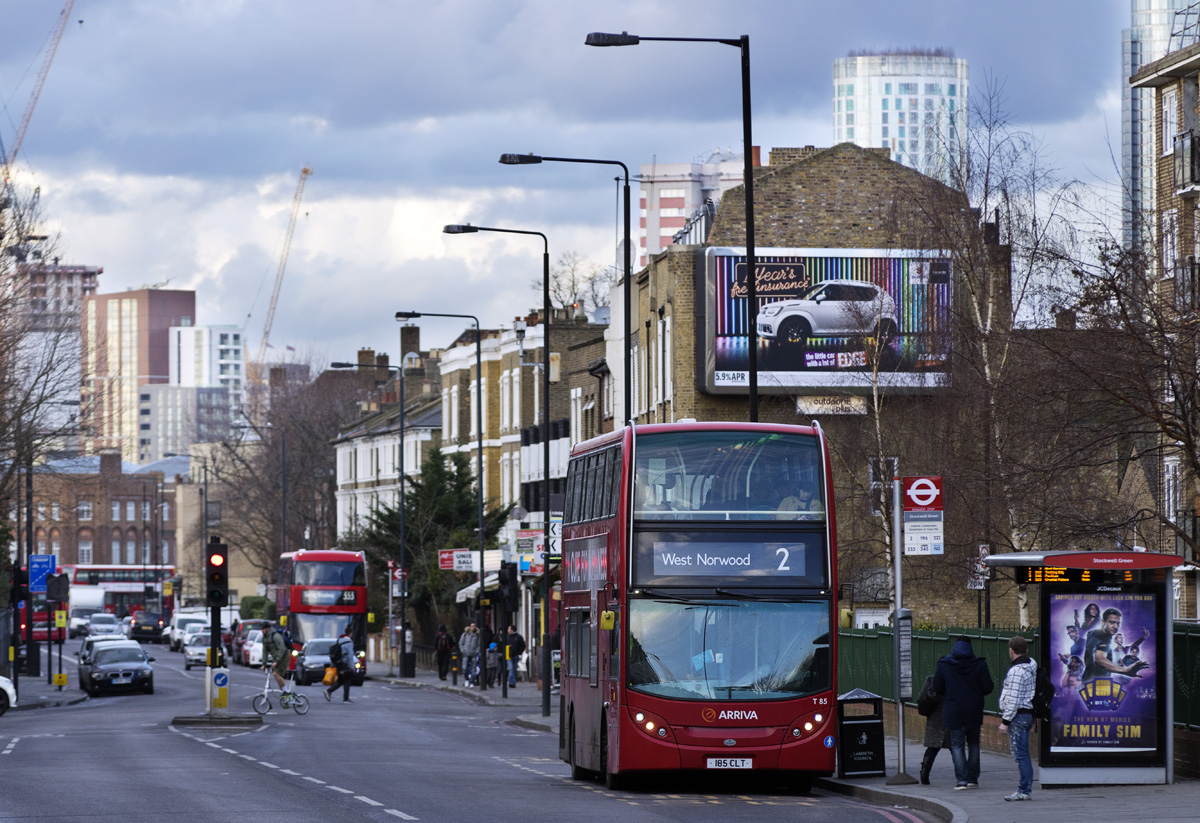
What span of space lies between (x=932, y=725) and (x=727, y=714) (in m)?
2.38

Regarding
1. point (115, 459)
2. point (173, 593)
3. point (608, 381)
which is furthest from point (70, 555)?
point (608, 381)

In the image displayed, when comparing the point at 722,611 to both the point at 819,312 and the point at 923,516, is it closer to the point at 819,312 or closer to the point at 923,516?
the point at 923,516

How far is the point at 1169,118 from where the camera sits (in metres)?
45.1

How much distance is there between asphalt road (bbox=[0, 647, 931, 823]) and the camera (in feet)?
60.6

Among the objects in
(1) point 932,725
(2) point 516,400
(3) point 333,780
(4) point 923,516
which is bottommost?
(3) point 333,780

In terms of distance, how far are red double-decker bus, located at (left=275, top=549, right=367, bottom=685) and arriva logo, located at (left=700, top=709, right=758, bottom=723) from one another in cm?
4592

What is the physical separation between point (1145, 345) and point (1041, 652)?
4.86 meters

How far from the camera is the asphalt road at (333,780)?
18.5m

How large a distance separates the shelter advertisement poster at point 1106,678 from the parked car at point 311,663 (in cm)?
4336

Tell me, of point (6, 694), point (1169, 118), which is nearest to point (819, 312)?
point (1169, 118)

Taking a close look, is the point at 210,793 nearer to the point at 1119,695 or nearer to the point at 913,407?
the point at 1119,695

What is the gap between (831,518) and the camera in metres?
21.0

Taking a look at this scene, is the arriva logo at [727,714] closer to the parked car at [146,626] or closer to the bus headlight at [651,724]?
the bus headlight at [651,724]

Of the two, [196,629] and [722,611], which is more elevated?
[722,611]
